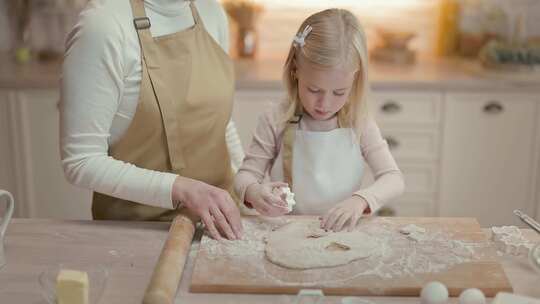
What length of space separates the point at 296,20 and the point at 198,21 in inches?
63.2

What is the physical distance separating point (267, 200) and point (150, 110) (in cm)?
30

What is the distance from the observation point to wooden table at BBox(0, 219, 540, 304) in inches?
44.6

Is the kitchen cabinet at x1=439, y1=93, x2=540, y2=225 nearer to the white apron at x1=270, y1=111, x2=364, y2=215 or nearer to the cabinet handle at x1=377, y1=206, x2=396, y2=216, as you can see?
the cabinet handle at x1=377, y1=206, x2=396, y2=216

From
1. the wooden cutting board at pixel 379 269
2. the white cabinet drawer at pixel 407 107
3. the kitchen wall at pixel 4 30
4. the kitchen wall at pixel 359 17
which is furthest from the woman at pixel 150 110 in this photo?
the kitchen wall at pixel 4 30

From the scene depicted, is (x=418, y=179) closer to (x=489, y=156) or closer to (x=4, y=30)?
(x=489, y=156)

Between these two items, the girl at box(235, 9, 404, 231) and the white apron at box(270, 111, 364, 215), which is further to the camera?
the white apron at box(270, 111, 364, 215)

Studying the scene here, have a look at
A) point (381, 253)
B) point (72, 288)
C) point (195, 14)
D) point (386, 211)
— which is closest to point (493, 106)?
point (386, 211)

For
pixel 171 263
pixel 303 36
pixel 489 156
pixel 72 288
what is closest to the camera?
pixel 72 288

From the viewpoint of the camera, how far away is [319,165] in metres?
1.58

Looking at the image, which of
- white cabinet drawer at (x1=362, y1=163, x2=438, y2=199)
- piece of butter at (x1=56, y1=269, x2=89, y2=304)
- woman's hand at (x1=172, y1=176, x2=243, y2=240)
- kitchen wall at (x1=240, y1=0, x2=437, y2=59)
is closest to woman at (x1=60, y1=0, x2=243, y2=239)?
woman's hand at (x1=172, y1=176, x2=243, y2=240)

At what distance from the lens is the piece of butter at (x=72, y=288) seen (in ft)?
3.43

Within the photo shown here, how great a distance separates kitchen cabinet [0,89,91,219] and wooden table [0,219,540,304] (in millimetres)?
1361

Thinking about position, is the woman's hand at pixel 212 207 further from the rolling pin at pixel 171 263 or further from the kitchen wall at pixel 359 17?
the kitchen wall at pixel 359 17

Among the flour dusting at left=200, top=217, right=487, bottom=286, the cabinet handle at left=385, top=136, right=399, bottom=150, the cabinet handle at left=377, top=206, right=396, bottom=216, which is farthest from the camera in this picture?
the cabinet handle at left=377, top=206, right=396, bottom=216
